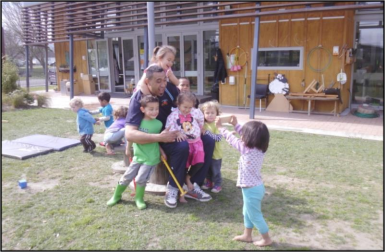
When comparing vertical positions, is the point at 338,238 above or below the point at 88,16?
below

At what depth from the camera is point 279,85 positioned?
373 inches

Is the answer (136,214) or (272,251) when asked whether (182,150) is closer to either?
(136,214)

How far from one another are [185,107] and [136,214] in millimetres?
1180

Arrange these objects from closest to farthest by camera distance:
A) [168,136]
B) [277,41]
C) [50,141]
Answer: [168,136] < [50,141] < [277,41]

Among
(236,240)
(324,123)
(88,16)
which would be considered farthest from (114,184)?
(88,16)

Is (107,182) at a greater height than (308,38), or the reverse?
(308,38)

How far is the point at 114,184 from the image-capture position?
4.09 meters

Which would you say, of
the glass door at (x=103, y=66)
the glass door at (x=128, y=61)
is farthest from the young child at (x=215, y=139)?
the glass door at (x=103, y=66)

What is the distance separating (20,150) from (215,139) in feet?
11.7

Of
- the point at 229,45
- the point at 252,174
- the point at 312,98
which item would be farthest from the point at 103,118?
the point at 229,45

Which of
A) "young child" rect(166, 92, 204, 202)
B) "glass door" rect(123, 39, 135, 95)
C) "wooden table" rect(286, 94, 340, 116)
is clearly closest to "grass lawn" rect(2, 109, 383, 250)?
"young child" rect(166, 92, 204, 202)

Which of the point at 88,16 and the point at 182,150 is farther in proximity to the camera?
the point at 88,16

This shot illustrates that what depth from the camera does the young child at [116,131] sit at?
522 cm

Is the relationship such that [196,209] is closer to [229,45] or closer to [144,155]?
[144,155]
